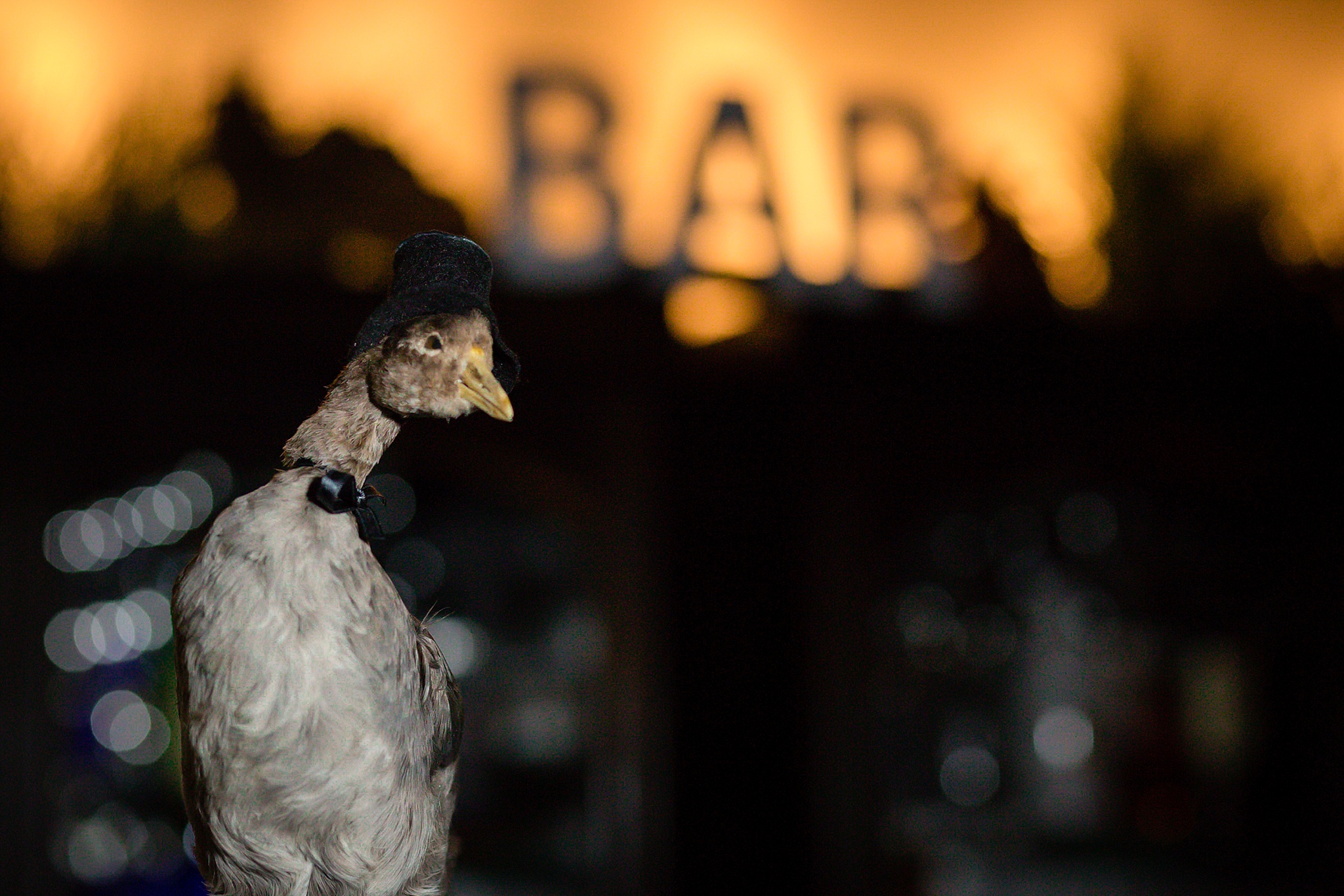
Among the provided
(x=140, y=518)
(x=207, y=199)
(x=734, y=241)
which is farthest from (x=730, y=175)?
(x=140, y=518)

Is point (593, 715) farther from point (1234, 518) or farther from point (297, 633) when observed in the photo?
point (297, 633)

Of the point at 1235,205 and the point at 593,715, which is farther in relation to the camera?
the point at 1235,205

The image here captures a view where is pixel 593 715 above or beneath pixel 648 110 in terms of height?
beneath

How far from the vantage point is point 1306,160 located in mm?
3125

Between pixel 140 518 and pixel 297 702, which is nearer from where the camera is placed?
pixel 297 702

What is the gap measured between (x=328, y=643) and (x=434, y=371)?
0.46 feet

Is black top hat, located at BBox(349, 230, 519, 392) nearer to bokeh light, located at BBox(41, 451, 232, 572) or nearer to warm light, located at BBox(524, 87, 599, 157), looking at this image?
bokeh light, located at BBox(41, 451, 232, 572)

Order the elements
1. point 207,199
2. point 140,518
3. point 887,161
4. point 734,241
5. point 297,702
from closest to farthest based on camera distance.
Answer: point 297,702 → point 207,199 → point 140,518 → point 734,241 → point 887,161

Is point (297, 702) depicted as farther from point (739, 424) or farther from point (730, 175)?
point (730, 175)

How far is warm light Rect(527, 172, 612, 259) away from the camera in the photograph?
2686mm

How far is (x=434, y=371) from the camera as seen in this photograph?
21.5 inches

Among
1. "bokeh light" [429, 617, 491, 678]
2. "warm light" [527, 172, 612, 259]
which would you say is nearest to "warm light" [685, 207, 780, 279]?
"warm light" [527, 172, 612, 259]

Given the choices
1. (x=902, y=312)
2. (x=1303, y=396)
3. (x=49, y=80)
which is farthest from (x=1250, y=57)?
(x=49, y=80)

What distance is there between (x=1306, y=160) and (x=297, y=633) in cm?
335
